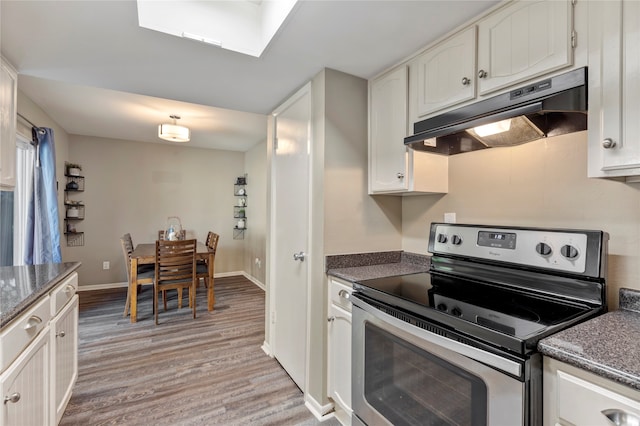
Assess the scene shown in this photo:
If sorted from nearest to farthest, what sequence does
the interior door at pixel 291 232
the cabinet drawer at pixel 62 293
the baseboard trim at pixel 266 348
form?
the cabinet drawer at pixel 62 293 < the interior door at pixel 291 232 < the baseboard trim at pixel 266 348

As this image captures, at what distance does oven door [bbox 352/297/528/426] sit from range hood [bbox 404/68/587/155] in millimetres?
858

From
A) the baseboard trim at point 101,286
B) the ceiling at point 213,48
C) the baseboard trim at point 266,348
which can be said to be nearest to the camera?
the ceiling at point 213,48

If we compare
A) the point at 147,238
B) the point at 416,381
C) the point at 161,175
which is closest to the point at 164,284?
the point at 147,238

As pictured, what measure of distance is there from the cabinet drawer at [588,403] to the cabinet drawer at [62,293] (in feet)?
6.99

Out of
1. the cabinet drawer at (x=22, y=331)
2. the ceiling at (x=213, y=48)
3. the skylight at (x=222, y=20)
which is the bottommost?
the cabinet drawer at (x=22, y=331)

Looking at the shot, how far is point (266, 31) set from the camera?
5.21ft

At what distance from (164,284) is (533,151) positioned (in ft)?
11.6

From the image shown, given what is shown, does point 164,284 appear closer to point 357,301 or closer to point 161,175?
point 161,175

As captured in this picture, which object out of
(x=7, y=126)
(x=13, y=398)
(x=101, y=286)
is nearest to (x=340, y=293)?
(x=13, y=398)

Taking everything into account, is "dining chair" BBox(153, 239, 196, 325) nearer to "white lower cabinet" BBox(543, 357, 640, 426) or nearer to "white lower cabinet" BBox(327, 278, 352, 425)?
"white lower cabinet" BBox(327, 278, 352, 425)

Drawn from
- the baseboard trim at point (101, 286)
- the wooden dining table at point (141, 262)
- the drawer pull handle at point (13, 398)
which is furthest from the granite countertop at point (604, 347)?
the baseboard trim at point (101, 286)

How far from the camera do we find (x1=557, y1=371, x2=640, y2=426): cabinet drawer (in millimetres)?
687

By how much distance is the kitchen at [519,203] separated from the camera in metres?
1.13

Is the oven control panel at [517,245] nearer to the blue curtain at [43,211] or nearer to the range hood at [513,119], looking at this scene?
the range hood at [513,119]
